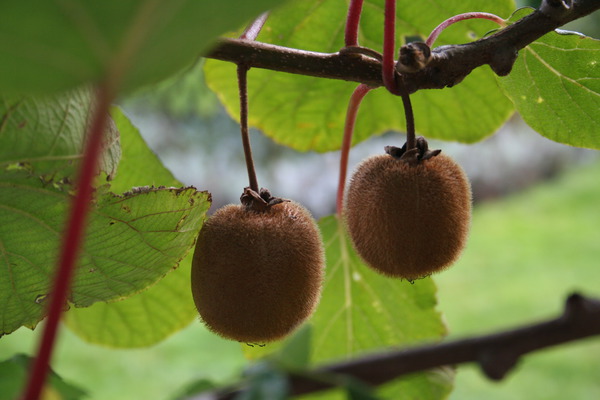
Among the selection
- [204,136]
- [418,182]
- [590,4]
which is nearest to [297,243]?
[418,182]

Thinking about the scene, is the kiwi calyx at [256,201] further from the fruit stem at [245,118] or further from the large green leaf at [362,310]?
the large green leaf at [362,310]

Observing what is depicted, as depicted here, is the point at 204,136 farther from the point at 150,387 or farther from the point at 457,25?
the point at 457,25

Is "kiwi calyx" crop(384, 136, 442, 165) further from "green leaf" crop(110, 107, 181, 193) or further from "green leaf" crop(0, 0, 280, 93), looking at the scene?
"green leaf" crop(0, 0, 280, 93)

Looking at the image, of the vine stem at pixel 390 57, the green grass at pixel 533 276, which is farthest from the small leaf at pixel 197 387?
the green grass at pixel 533 276

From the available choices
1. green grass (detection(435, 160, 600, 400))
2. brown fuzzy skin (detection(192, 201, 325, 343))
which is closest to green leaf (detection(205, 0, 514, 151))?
brown fuzzy skin (detection(192, 201, 325, 343))

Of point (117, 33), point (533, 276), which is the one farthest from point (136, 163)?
point (533, 276)

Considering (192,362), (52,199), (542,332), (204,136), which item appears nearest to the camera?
(542,332)
